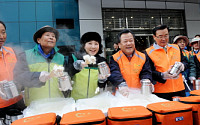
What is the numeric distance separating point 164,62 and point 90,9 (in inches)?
159

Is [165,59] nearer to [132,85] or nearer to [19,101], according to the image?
[132,85]

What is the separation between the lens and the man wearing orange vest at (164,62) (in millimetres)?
2018

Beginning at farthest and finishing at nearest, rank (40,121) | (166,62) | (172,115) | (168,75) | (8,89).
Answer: (166,62), (168,75), (8,89), (172,115), (40,121)

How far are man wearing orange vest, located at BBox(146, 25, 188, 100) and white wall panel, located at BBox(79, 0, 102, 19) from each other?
3601 mm

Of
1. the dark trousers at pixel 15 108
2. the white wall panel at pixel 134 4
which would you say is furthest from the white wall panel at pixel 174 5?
the dark trousers at pixel 15 108

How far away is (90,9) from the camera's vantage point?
5.24 m

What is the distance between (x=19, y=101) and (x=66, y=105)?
2.30 feet

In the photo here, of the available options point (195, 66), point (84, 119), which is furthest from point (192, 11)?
point (84, 119)

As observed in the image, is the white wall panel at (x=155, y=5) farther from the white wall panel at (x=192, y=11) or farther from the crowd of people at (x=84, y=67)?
the crowd of people at (x=84, y=67)

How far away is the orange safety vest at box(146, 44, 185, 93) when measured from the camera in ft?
6.65

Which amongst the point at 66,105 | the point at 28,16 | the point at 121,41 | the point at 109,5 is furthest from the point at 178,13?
the point at 66,105

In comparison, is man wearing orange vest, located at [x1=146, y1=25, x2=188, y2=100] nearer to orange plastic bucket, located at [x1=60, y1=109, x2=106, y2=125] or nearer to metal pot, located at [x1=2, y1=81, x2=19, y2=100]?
orange plastic bucket, located at [x1=60, y1=109, x2=106, y2=125]

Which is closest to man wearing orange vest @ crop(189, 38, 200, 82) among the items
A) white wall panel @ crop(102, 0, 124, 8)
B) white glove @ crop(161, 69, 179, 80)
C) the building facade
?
the building facade

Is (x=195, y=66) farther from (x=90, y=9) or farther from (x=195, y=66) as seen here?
(x=90, y=9)
